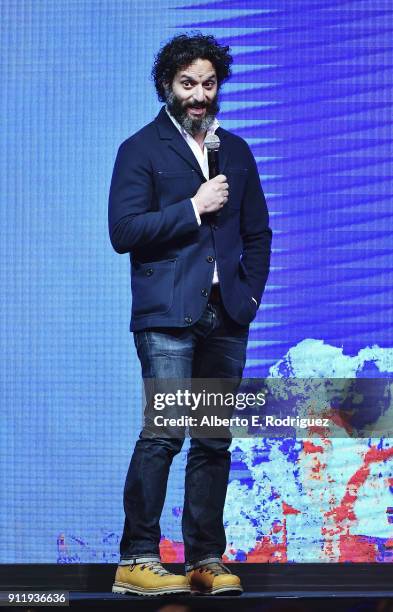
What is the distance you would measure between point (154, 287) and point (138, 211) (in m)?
0.18

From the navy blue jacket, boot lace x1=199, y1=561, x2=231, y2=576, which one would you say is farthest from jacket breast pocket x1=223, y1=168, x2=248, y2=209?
boot lace x1=199, y1=561, x2=231, y2=576

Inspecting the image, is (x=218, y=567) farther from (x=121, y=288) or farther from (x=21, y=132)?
(x=21, y=132)

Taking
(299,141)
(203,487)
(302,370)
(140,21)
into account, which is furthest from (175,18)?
(203,487)

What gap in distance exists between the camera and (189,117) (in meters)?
2.74

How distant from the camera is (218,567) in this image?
2.69 meters

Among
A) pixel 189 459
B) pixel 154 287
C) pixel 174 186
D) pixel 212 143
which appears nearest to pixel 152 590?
pixel 189 459

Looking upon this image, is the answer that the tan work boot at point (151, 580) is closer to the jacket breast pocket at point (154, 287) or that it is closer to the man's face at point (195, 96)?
the jacket breast pocket at point (154, 287)

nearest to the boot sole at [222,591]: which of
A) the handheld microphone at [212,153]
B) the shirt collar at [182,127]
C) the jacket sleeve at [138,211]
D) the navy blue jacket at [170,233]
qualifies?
the navy blue jacket at [170,233]

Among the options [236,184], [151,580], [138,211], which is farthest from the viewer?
[236,184]

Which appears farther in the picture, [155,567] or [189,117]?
[189,117]

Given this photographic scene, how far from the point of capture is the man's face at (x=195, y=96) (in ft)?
9.00

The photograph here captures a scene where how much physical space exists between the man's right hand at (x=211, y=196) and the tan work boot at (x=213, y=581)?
0.82 metres

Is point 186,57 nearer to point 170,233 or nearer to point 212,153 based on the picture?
point 212,153

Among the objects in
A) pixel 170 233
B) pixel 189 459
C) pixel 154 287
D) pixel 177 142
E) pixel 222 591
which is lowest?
pixel 222 591
